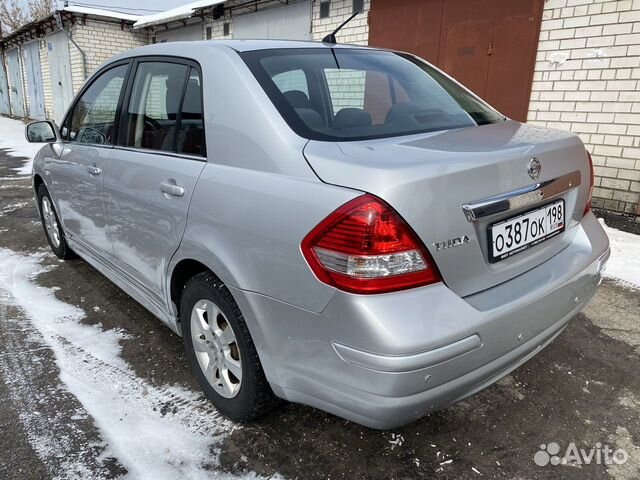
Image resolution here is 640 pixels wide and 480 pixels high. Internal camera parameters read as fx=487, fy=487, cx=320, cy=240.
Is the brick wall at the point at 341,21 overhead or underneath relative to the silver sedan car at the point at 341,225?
overhead

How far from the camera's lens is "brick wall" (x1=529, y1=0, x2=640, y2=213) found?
17.5ft

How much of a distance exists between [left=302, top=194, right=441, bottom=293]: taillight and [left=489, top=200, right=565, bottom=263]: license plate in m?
0.34

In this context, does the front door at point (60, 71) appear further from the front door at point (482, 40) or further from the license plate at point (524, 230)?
the license plate at point (524, 230)

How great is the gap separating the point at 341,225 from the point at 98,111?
235 cm

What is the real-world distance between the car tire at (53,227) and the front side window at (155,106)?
176 cm

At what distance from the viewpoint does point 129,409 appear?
7.48 feet

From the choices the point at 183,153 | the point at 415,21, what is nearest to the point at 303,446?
the point at 183,153

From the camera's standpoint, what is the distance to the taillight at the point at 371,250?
4.85ft

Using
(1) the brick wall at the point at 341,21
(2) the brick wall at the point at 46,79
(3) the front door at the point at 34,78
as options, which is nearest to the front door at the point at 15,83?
(3) the front door at the point at 34,78

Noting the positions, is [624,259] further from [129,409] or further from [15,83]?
[15,83]

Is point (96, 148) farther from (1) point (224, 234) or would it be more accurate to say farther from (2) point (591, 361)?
(2) point (591, 361)

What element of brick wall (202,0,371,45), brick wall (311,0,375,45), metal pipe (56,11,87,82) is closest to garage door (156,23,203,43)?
metal pipe (56,11,87,82)

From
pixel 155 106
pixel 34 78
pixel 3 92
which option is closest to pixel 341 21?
pixel 155 106

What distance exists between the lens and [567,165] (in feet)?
6.63
